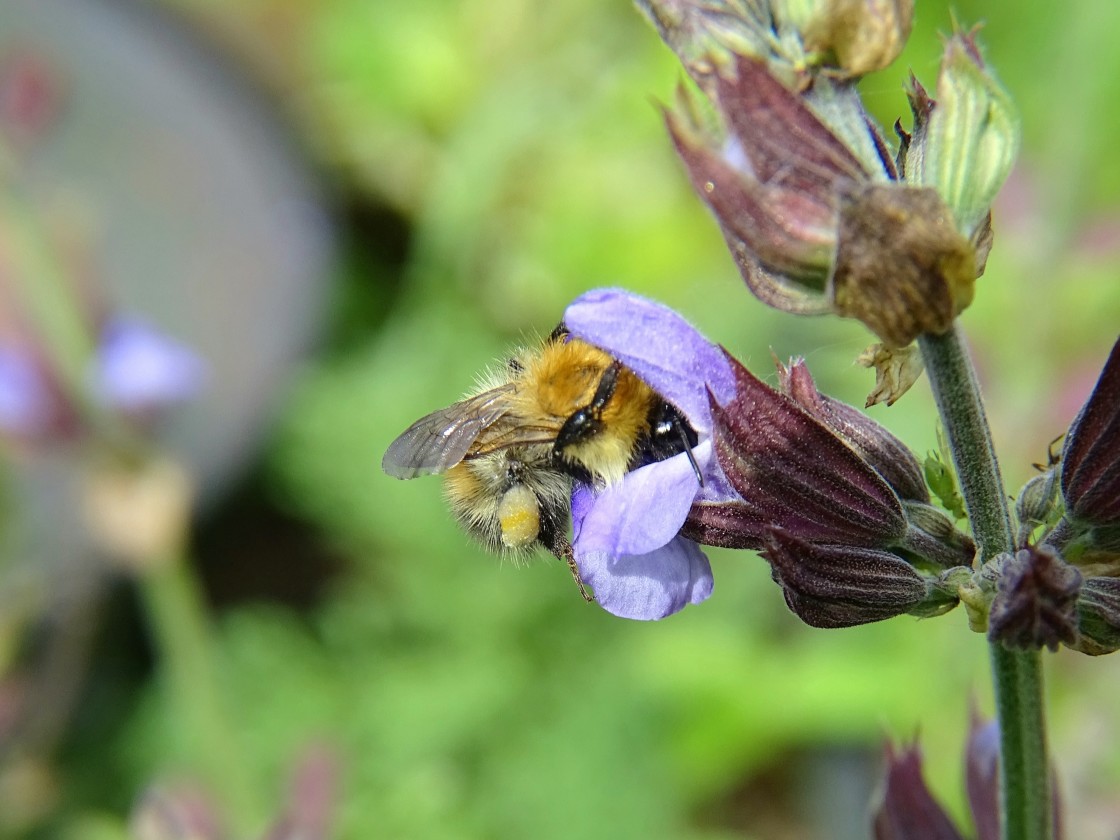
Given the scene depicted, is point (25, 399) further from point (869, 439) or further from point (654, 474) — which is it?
point (869, 439)

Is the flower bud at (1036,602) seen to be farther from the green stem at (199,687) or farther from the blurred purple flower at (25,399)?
the blurred purple flower at (25,399)

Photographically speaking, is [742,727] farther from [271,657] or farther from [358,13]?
[358,13]

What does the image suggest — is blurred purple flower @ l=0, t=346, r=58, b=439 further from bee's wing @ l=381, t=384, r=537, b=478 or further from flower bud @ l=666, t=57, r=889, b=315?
flower bud @ l=666, t=57, r=889, b=315

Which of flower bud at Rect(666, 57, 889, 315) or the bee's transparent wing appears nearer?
flower bud at Rect(666, 57, 889, 315)

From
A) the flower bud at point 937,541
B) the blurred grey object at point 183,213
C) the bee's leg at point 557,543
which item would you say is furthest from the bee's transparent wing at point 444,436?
the blurred grey object at point 183,213

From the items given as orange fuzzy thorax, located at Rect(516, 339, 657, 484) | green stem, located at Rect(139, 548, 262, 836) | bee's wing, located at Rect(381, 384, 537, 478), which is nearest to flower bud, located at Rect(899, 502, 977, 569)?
orange fuzzy thorax, located at Rect(516, 339, 657, 484)
